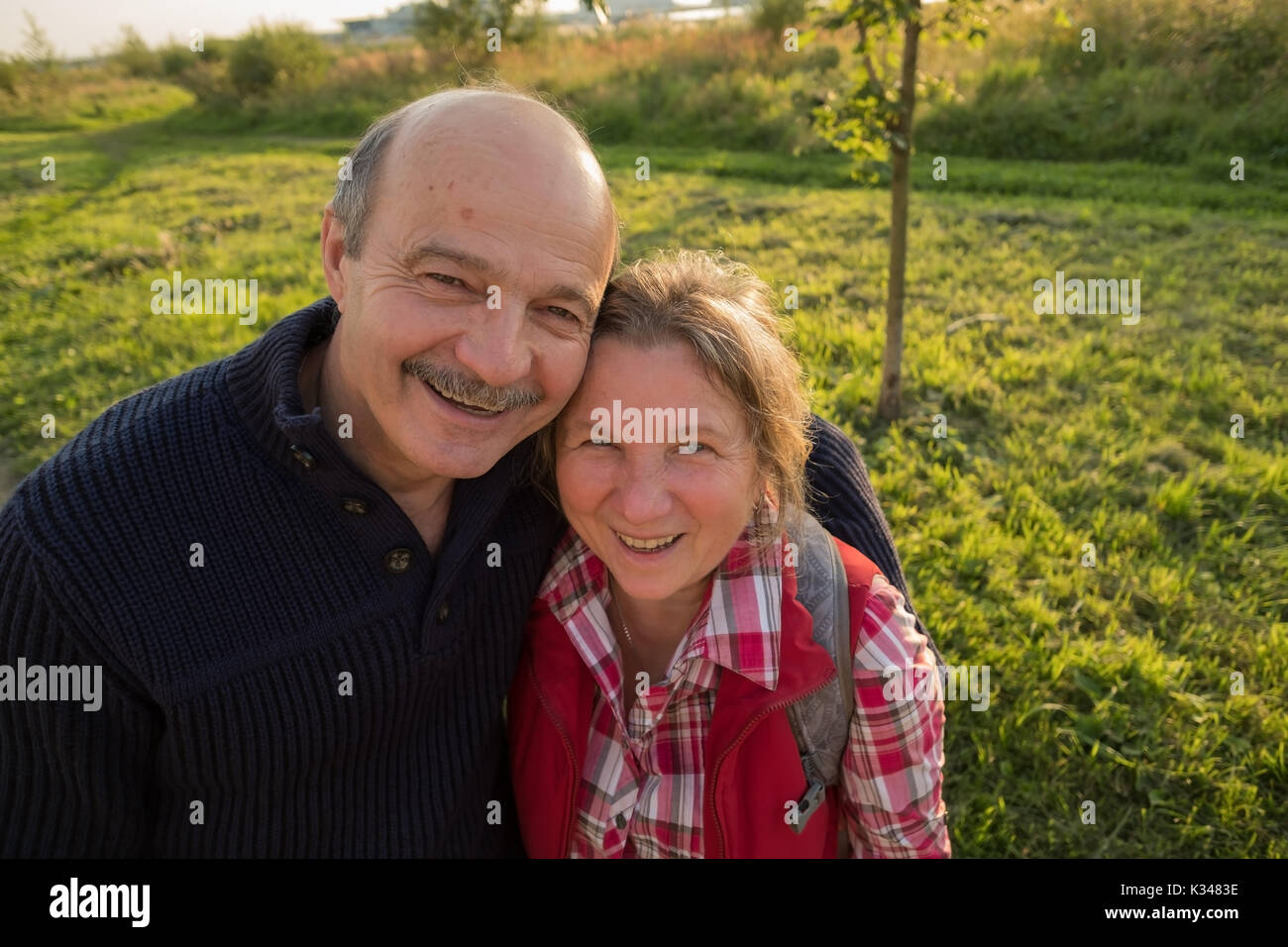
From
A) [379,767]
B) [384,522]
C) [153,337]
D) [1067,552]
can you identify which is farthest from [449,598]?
[153,337]

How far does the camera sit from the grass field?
2797 mm

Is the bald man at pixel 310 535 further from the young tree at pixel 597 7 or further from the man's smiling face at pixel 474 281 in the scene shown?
the young tree at pixel 597 7

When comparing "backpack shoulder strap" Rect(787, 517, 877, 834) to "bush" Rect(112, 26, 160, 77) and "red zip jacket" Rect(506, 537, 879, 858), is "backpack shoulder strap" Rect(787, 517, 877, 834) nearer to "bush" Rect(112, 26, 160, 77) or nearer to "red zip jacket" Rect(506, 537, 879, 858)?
"red zip jacket" Rect(506, 537, 879, 858)

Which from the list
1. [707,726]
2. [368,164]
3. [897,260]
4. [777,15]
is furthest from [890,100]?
[777,15]

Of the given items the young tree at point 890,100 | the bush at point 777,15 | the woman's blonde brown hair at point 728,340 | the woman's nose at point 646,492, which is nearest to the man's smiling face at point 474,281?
the woman's blonde brown hair at point 728,340

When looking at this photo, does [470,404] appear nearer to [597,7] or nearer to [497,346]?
[497,346]

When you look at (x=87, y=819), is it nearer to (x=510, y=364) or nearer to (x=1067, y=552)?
(x=510, y=364)

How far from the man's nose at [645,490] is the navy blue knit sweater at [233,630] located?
32 cm

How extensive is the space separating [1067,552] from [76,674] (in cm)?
357

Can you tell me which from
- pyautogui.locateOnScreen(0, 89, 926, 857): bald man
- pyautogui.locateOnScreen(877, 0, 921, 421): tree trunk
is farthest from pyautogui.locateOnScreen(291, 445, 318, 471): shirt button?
pyautogui.locateOnScreen(877, 0, 921, 421): tree trunk

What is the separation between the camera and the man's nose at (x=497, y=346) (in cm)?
160

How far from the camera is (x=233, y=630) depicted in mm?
1585

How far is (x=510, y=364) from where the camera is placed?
1.60 metres

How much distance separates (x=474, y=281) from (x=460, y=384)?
0.20 metres
